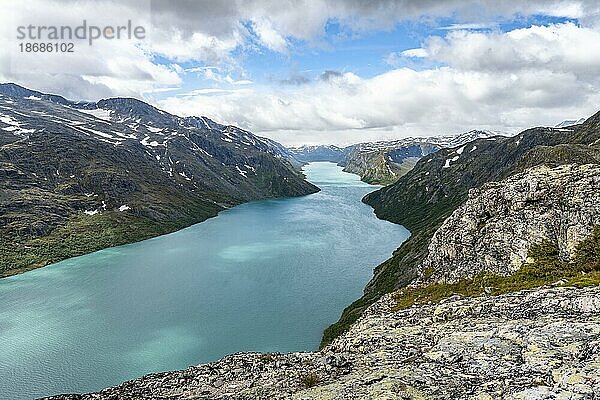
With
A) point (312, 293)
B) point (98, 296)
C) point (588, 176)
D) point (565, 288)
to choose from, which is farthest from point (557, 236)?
→ point (98, 296)

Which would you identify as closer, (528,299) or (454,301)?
(528,299)

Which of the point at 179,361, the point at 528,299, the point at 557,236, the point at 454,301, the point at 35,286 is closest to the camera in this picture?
the point at 528,299

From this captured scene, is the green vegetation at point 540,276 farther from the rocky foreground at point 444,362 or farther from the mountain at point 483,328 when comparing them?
the rocky foreground at point 444,362

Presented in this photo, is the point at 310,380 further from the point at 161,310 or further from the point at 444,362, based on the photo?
the point at 161,310

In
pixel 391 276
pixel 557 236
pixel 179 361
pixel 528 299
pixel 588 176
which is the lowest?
pixel 179 361

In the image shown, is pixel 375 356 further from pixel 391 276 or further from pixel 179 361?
pixel 391 276

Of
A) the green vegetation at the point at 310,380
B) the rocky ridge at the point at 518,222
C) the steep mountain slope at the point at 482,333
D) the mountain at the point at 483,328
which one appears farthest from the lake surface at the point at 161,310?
the green vegetation at the point at 310,380
